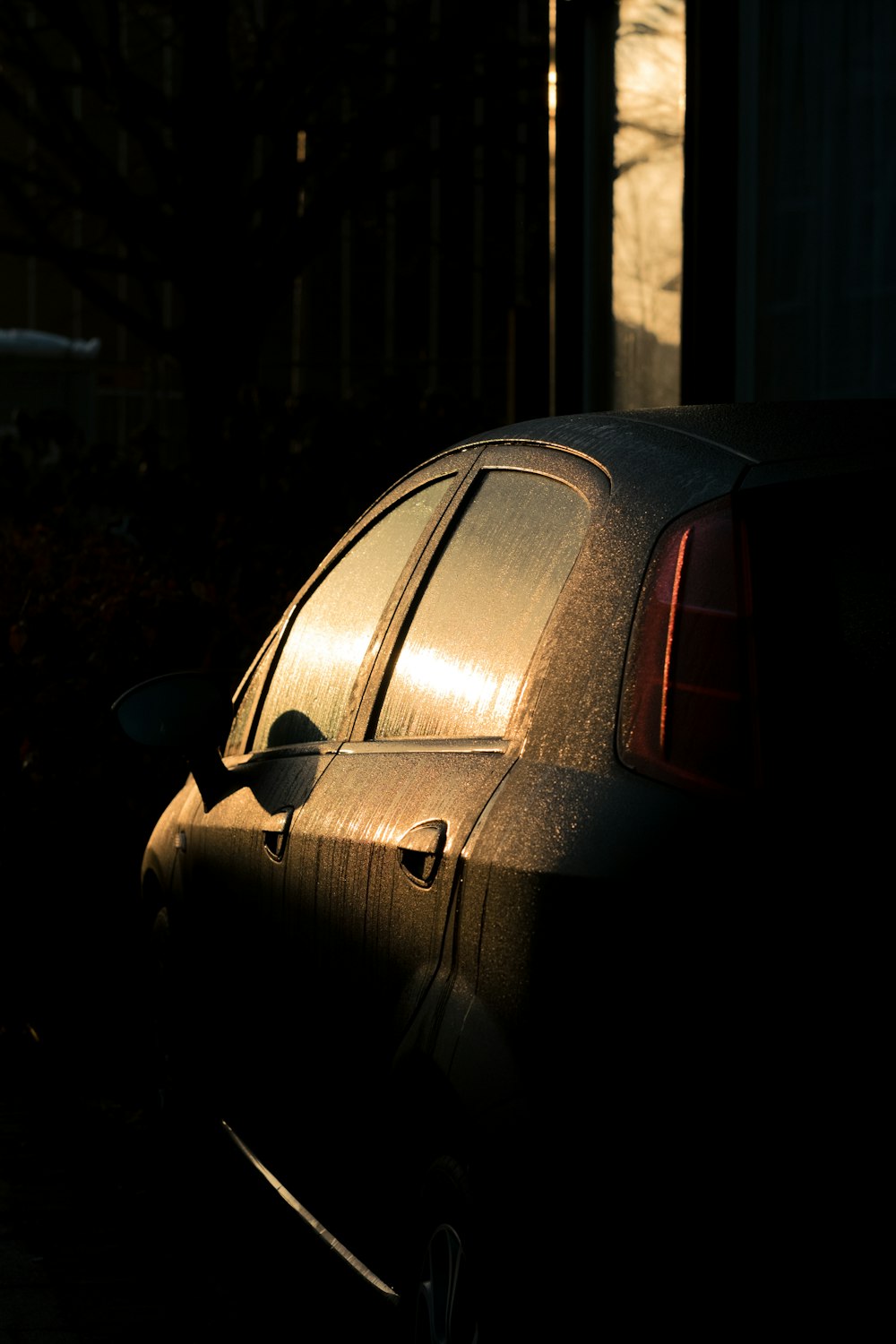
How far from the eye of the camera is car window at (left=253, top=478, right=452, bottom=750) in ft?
13.2

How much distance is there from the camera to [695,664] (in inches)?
104

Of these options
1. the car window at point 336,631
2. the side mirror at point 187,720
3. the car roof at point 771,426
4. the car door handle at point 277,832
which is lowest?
the car door handle at point 277,832

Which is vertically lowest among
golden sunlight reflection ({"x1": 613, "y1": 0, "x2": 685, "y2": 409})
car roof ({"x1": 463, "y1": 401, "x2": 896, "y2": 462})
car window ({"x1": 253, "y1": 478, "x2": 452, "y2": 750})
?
car window ({"x1": 253, "y1": 478, "x2": 452, "y2": 750})

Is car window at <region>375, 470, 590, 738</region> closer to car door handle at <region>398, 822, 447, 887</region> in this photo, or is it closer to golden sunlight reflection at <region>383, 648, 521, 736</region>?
golden sunlight reflection at <region>383, 648, 521, 736</region>

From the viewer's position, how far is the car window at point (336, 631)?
13.2ft

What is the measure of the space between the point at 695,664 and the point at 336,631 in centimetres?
170

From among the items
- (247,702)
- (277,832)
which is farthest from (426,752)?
(247,702)

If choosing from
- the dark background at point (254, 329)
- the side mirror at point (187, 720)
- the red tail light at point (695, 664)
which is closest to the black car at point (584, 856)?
the red tail light at point (695, 664)

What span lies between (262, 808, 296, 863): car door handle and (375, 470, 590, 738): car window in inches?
13.4

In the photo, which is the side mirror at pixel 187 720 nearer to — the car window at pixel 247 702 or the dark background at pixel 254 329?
the car window at pixel 247 702

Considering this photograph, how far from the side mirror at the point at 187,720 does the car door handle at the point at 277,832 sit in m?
0.57

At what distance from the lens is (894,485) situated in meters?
2.71

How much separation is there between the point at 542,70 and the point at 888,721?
45.6ft

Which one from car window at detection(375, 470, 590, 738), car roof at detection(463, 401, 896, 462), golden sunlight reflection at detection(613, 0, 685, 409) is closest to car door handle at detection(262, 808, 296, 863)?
car window at detection(375, 470, 590, 738)
